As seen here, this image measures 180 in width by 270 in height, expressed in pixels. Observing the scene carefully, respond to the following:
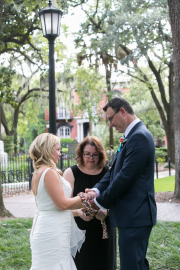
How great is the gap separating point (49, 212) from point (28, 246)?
248cm

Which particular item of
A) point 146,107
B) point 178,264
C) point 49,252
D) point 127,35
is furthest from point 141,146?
point 146,107

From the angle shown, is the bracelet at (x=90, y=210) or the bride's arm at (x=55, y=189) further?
the bracelet at (x=90, y=210)

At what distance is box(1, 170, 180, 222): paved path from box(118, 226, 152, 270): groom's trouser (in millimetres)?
4517

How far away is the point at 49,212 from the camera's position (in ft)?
8.96

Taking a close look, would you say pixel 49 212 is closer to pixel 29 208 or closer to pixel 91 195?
pixel 91 195

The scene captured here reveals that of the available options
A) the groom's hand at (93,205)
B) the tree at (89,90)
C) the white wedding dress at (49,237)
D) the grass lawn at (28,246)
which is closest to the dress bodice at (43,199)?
the white wedding dress at (49,237)

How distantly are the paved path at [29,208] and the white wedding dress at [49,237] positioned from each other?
4.61 meters

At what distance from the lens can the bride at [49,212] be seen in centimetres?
265

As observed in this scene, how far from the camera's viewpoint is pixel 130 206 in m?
2.61

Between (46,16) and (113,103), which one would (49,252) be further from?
(46,16)

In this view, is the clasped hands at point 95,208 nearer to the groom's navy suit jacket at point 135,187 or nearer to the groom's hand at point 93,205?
the groom's hand at point 93,205

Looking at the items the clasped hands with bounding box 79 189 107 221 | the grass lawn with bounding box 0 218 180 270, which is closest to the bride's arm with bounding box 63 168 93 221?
the clasped hands with bounding box 79 189 107 221

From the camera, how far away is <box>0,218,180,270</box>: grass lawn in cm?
415

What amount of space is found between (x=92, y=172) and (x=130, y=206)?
0.97 meters
